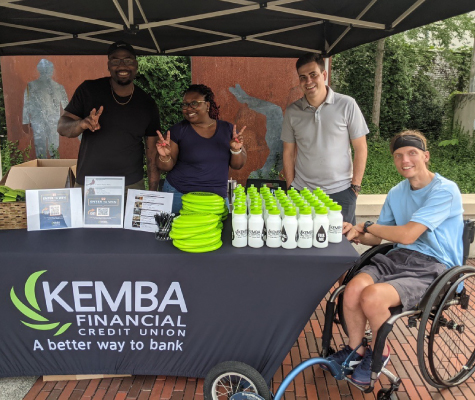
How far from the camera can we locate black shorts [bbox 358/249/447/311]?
208 centimetres

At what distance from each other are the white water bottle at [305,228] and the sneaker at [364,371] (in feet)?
2.01

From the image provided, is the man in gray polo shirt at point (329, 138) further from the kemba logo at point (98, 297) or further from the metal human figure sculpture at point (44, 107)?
the metal human figure sculpture at point (44, 107)

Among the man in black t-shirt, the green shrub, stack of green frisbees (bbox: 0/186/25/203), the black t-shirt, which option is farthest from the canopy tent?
the green shrub

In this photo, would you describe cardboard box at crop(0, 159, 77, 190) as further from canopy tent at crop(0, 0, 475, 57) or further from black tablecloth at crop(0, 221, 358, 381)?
black tablecloth at crop(0, 221, 358, 381)

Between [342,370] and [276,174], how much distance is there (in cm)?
413

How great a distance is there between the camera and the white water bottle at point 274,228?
6.81 feet

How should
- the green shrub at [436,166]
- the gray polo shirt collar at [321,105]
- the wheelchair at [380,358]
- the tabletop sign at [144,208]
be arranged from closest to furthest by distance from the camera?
the wheelchair at [380,358] → the tabletop sign at [144,208] → the gray polo shirt collar at [321,105] → the green shrub at [436,166]

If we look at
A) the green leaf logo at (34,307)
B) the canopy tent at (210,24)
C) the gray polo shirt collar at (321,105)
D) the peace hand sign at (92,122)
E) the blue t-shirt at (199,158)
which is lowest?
the green leaf logo at (34,307)

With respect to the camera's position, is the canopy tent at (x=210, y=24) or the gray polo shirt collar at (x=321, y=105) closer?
the canopy tent at (x=210, y=24)

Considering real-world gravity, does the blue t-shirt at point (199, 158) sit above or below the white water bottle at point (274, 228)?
above

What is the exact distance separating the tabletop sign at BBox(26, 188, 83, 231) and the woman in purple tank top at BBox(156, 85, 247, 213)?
65cm

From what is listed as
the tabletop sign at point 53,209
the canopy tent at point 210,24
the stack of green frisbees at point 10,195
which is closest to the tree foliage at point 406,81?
the canopy tent at point 210,24

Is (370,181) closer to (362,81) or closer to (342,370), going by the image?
(362,81)

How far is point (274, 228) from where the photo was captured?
2.10m
